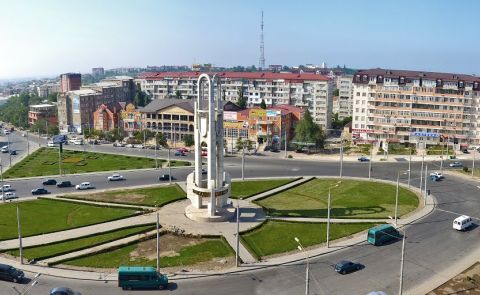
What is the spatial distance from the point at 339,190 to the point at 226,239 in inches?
1353

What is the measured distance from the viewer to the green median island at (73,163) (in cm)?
11097

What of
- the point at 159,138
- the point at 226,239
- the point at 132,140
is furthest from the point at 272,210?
the point at 132,140

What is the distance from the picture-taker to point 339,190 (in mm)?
89250

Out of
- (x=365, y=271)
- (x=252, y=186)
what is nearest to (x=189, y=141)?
(x=252, y=186)

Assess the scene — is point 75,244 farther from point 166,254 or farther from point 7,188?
point 7,188

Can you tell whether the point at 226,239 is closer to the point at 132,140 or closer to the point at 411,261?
the point at 411,261

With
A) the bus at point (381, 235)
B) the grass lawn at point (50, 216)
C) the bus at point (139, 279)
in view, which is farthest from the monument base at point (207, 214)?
the bus at point (139, 279)

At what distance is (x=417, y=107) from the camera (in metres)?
139

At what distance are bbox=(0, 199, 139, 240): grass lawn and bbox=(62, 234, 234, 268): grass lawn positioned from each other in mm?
12740

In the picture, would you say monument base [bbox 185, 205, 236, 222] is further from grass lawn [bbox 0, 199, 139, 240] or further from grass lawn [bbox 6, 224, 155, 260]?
grass lawn [bbox 0, 199, 139, 240]

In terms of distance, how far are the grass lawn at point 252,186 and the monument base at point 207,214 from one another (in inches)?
451

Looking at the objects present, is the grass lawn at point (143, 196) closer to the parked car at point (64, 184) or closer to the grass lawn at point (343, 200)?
the parked car at point (64, 184)

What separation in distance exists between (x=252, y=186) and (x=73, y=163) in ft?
173

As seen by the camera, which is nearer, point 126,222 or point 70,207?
point 126,222
